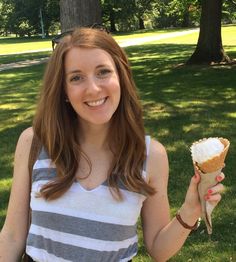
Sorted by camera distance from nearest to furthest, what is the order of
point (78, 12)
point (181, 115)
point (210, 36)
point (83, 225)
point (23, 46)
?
point (83, 225), point (78, 12), point (181, 115), point (210, 36), point (23, 46)

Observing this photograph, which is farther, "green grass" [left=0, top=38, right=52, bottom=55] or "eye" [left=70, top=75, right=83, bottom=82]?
"green grass" [left=0, top=38, right=52, bottom=55]

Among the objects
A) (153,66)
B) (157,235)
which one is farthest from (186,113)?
(153,66)

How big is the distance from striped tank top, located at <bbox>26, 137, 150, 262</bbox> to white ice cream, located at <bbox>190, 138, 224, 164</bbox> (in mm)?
311

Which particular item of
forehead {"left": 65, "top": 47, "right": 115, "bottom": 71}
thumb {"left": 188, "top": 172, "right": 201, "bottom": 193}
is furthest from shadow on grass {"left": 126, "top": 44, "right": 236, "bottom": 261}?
forehead {"left": 65, "top": 47, "right": 115, "bottom": 71}

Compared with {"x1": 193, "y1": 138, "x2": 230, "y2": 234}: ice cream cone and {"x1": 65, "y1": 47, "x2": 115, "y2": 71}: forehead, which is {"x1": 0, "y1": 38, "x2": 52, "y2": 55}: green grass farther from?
{"x1": 193, "y1": 138, "x2": 230, "y2": 234}: ice cream cone

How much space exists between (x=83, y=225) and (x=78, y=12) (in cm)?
395

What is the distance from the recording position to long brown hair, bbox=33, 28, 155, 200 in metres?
2.03

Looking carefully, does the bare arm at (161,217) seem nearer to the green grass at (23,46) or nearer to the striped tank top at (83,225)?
the striped tank top at (83,225)

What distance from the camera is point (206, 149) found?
1.88 m

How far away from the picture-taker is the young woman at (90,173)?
1.99 meters

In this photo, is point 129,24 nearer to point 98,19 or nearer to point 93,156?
point 98,19

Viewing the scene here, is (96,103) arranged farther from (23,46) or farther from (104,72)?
(23,46)

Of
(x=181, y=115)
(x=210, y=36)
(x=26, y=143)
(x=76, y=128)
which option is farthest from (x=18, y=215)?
(x=210, y=36)

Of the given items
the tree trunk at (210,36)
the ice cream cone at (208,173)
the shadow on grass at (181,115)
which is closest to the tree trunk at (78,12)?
the shadow on grass at (181,115)
